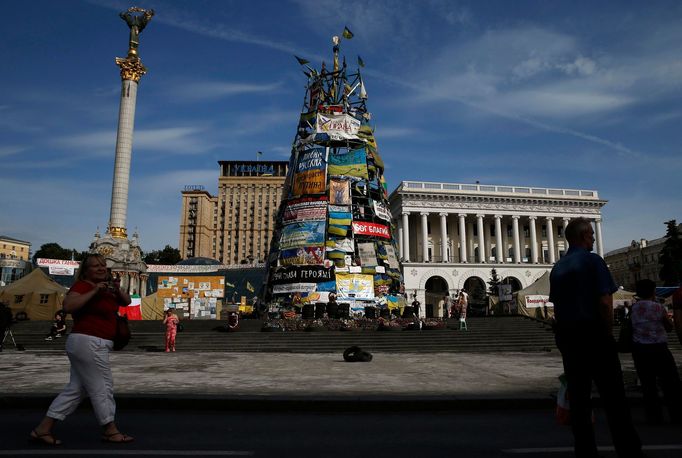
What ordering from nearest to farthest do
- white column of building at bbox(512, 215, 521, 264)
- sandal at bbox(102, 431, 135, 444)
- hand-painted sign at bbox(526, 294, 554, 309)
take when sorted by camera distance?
sandal at bbox(102, 431, 135, 444) < hand-painted sign at bbox(526, 294, 554, 309) < white column of building at bbox(512, 215, 521, 264)

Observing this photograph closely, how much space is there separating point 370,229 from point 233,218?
418 feet

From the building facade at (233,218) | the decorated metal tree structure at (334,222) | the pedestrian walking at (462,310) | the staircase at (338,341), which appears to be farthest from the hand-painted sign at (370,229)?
the building facade at (233,218)

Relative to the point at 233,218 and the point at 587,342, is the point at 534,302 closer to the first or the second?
the point at 587,342

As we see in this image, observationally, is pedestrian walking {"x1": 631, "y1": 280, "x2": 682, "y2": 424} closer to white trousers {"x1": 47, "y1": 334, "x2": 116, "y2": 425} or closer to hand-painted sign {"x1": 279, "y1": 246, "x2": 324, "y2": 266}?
white trousers {"x1": 47, "y1": 334, "x2": 116, "y2": 425}

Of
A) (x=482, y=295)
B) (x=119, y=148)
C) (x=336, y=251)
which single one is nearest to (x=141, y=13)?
(x=119, y=148)

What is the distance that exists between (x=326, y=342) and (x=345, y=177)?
52.8ft

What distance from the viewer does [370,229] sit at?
34.7 metres

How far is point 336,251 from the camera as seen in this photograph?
33.3 m

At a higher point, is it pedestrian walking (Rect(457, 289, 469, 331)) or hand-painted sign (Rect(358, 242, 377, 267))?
hand-painted sign (Rect(358, 242, 377, 267))

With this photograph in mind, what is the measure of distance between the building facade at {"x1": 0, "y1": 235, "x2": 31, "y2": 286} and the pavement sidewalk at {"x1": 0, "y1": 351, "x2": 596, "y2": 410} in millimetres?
93133

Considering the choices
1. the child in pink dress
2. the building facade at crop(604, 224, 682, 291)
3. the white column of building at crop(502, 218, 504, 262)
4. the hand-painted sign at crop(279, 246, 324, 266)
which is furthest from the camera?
the building facade at crop(604, 224, 682, 291)

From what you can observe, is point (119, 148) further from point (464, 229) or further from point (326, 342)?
point (464, 229)

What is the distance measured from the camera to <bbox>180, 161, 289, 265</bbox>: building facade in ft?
504

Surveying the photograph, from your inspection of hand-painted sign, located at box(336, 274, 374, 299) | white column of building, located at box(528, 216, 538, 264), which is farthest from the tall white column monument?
white column of building, located at box(528, 216, 538, 264)
